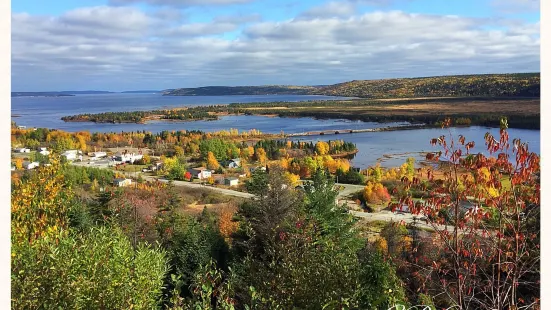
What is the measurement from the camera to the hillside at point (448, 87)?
1625 inches

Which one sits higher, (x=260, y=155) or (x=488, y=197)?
(x=488, y=197)

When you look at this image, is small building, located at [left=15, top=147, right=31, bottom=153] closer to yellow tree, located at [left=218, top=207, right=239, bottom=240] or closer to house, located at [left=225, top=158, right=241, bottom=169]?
house, located at [left=225, top=158, right=241, bottom=169]

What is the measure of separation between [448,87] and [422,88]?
273 inches

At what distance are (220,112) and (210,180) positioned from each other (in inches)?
2453

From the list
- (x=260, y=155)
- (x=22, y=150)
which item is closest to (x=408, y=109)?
(x=260, y=155)

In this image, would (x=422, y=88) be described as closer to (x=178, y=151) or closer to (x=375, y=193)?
(x=178, y=151)

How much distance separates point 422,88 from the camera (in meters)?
70.2

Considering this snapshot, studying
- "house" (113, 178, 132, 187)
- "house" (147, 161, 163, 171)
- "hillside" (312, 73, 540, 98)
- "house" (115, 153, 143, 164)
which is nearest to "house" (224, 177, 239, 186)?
"house" (113, 178, 132, 187)

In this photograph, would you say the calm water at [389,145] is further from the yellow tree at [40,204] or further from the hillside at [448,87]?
the yellow tree at [40,204]

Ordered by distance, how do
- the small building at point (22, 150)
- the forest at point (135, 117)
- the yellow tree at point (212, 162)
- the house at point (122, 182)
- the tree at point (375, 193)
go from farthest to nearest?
the forest at point (135, 117) < the small building at point (22, 150) < the yellow tree at point (212, 162) < the house at point (122, 182) < the tree at point (375, 193)

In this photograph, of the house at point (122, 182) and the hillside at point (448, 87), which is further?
the hillside at point (448, 87)

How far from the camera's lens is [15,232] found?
3.46 m

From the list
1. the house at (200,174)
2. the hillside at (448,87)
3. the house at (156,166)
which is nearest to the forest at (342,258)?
the hillside at (448,87)

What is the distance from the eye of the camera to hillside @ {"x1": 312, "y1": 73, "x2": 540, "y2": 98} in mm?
41275
